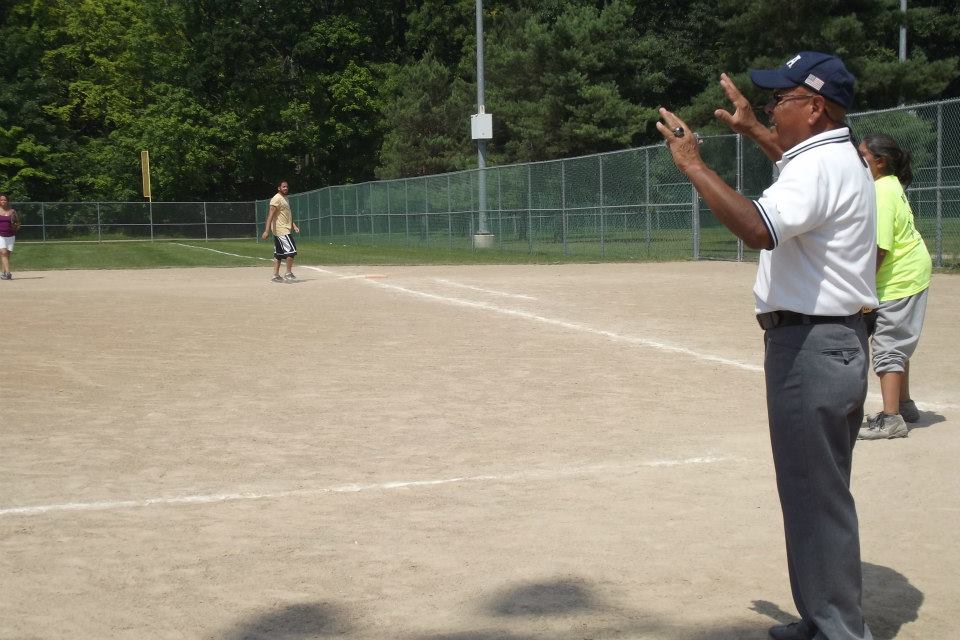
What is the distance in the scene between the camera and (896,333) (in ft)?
22.6

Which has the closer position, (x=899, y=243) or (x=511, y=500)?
(x=511, y=500)

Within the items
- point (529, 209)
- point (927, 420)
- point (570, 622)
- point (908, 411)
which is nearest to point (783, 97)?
point (570, 622)

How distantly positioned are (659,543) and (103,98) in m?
72.9

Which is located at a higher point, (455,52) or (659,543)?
(455,52)

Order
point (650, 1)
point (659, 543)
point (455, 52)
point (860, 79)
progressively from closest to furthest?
point (659, 543) < point (860, 79) < point (650, 1) < point (455, 52)

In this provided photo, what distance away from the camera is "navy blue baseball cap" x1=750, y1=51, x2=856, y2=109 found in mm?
3379

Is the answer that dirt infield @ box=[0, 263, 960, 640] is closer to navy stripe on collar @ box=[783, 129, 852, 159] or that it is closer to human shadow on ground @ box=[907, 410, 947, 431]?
human shadow on ground @ box=[907, 410, 947, 431]

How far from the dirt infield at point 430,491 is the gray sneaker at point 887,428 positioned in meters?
0.07

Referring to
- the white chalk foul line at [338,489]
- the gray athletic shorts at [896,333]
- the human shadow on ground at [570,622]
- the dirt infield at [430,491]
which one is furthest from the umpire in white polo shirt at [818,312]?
the gray athletic shorts at [896,333]

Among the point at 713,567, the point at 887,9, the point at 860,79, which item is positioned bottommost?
the point at 713,567

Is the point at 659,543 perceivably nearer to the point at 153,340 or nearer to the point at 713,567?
the point at 713,567

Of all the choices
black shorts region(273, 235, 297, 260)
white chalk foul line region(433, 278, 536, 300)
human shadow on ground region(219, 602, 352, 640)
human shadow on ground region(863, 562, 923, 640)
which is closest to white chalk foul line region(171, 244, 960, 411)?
white chalk foul line region(433, 278, 536, 300)

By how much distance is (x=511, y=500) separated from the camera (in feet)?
18.6

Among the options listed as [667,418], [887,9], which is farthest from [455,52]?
[667,418]
